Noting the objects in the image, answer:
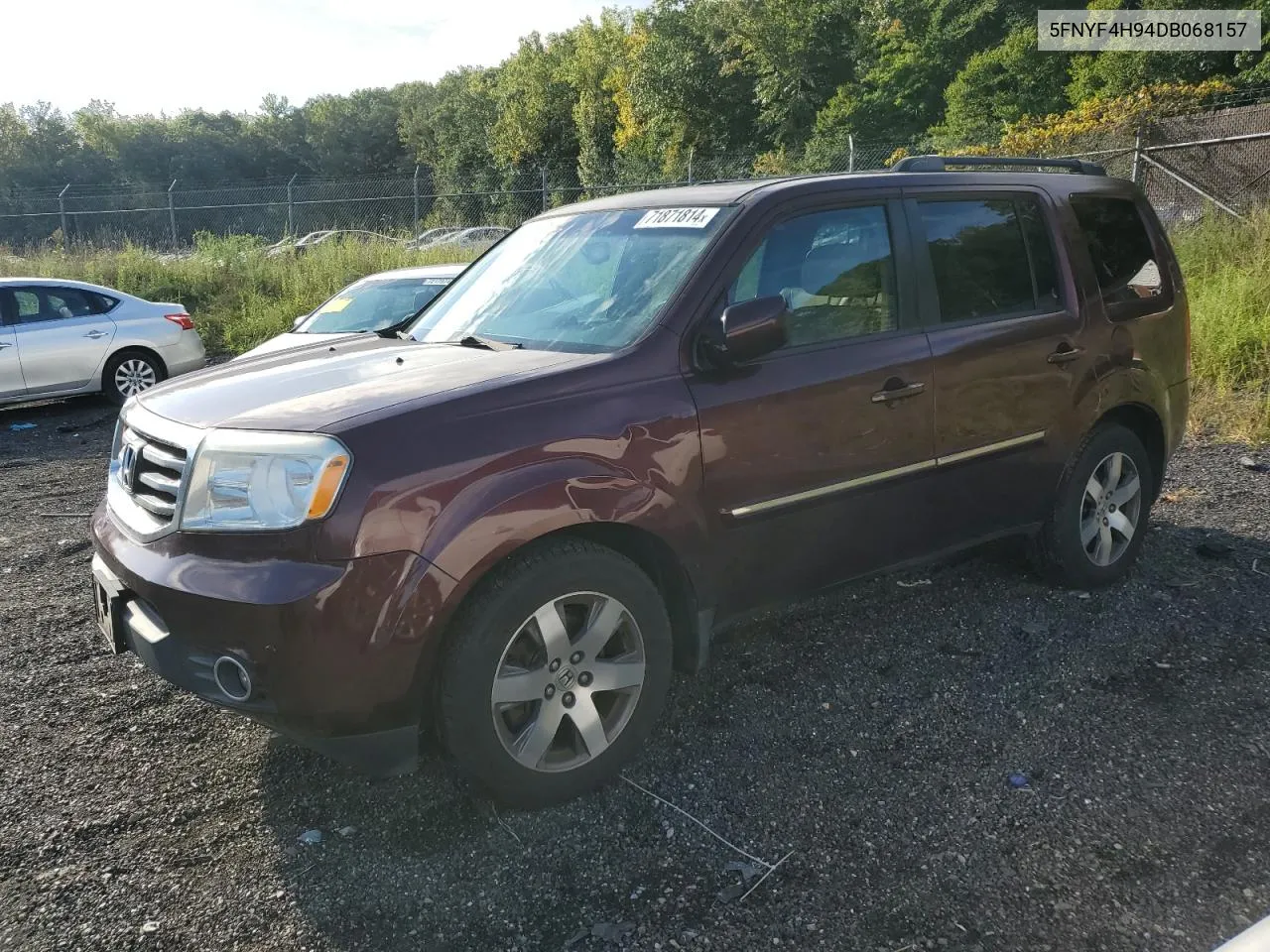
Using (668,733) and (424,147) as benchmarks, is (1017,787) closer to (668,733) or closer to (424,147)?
(668,733)

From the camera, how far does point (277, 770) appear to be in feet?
10.4

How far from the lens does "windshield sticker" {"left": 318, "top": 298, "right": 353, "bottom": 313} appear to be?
879cm

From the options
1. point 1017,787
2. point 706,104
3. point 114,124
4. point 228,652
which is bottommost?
point 1017,787

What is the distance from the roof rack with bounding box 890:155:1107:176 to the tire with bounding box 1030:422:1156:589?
125 centimetres

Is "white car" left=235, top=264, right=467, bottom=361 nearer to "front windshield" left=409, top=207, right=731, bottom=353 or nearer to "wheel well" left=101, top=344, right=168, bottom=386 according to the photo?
"wheel well" left=101, top=344, right=168, bottom=386

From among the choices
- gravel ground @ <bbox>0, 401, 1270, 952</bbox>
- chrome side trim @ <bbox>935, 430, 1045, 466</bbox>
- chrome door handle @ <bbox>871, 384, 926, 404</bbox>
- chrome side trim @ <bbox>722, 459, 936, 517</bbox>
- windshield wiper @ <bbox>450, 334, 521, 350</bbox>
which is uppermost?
windshield wiper @ <bbox>450, 334, 521, 350</bbox>

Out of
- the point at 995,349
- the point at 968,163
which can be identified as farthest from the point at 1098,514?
the point at 968,163

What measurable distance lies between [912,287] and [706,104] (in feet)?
163

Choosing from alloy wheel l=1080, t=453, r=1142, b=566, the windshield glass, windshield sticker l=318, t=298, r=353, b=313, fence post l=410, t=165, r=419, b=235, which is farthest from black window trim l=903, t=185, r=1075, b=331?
fence post l=410, t=165, r=419, b=235

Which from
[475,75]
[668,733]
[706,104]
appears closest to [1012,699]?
[668,733]

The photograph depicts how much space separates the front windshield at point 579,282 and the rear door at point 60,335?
8029mm

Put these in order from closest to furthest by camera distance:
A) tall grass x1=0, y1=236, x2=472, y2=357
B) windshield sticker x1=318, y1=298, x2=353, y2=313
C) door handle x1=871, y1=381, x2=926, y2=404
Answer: door handle x1=871, y1=381, x2=926, y2=404
windshield sticker x1=318, y1=298, x2=353, y2=313
tall grass x1=0, y1=236, x2=472, y2=357

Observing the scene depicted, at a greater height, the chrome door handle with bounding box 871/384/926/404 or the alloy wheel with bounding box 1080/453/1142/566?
the chrome door handle with bounding box 871/384/926/404

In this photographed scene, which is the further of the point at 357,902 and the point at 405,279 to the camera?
the point at 405,279
